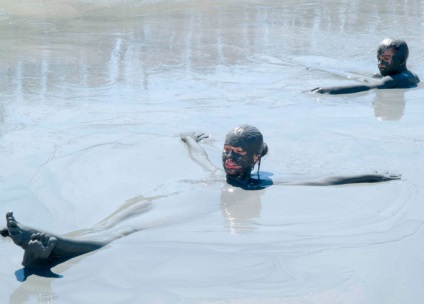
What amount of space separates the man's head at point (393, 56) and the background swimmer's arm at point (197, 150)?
270 cm

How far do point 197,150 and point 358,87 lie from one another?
264cm

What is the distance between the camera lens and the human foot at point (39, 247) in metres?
4.36

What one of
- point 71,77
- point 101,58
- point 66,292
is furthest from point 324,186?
point 101,58

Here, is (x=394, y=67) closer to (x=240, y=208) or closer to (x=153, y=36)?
(x=153, y=36)

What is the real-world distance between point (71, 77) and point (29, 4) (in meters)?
4.40

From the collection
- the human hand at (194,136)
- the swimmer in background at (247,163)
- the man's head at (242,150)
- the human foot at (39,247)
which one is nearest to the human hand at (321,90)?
the human hand at (194,136)

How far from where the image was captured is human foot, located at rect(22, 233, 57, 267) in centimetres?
436

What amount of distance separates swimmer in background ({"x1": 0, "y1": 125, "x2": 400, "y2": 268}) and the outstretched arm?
1.91 m

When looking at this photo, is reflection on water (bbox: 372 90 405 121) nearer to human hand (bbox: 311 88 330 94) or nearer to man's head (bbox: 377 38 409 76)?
man's head (bbox: 377 38 409 76)

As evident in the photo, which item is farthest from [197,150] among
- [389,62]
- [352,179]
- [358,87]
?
[389,62]

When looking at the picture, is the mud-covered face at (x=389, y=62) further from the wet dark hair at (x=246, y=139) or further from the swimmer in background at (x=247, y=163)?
the wet dark hair at (x=246, y=139)

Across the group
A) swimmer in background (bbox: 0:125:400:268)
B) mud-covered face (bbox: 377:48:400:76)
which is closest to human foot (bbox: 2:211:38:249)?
swimmer in background (bbox: 0:125:400:268)

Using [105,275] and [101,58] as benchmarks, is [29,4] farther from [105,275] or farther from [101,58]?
[105,275]

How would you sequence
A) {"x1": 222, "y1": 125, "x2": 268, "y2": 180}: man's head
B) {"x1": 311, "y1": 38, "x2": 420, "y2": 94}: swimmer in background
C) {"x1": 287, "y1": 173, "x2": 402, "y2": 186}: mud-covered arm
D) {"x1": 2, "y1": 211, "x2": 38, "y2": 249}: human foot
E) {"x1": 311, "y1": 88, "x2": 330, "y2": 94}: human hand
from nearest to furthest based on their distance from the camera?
{"x1": 2, "y1": 211, "x2": 38, "y2": 249}: human foot → {"x1": 222, "y1": 125, "x2": 268, "y2": 180}: man's head → {"x1": 287, "y1": 173, "x2": 402, "y2": 186}: mud-covered arm → {"x1": 311, "y1": 88, "x2": 330, "y2": 94}: human hand → {"x1": 311, "y1": 38, "x2": 420, "y2": 94}: swimmer in background
